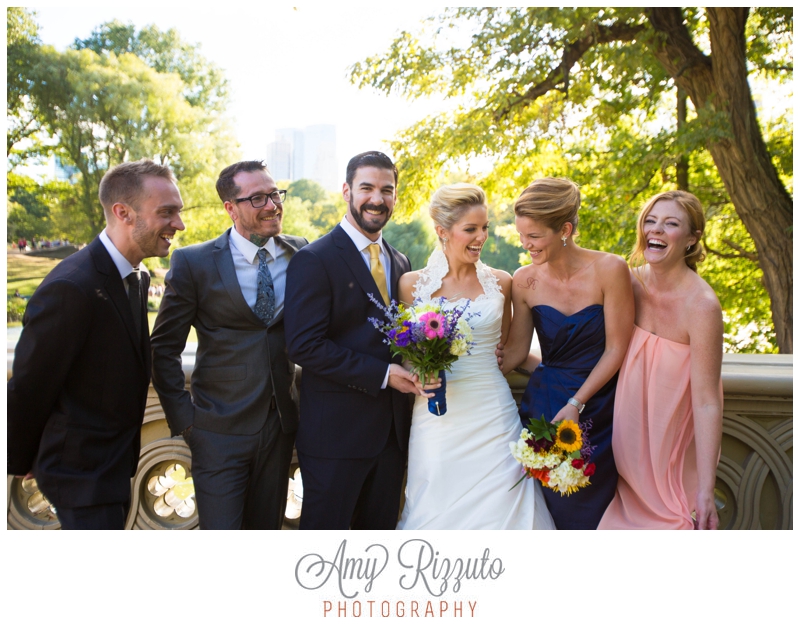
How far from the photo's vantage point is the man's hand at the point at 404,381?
2.72 metres

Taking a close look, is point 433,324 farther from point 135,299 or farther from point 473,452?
point 135,299

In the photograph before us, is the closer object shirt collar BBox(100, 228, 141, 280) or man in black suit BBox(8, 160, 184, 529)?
man in black suit BBox(8, 160, 184, 529)

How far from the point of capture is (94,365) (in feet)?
8.13

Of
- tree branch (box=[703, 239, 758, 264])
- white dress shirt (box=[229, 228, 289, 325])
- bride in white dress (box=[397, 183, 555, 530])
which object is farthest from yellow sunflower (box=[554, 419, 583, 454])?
tree branch (box=[703, 239, 758, 264])

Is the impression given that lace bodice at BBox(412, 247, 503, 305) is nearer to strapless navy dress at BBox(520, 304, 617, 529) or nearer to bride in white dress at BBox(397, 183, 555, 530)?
bride in white dress at BBox(397, 183, 555, 530)

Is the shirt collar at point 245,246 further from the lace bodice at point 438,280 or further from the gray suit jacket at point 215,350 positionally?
the lace bodice at point 438,280

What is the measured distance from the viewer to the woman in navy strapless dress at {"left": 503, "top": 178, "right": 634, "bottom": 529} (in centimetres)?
283

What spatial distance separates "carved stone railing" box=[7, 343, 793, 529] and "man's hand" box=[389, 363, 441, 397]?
661 mm

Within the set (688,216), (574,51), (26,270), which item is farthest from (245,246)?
(26,270)

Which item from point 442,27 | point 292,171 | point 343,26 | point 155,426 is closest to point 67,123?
point 292,171

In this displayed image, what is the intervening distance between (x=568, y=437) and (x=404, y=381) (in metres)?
0.74

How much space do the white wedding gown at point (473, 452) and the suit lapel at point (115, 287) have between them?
1254 millimetres

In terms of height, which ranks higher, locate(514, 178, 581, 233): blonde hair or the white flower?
locate(514, 178, 581, 233): blonde hair
